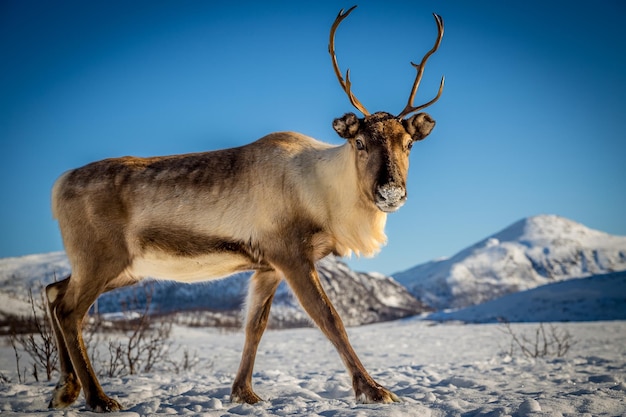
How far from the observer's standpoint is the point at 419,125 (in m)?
4.51

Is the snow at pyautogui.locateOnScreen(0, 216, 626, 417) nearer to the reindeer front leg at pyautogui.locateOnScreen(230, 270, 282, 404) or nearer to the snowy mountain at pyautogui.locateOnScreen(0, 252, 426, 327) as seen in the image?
the reindeer front leg at pyautogui.locateOnScreen(230, 270, 282, 404)

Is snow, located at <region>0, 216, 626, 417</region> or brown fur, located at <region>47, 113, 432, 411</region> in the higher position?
brown fur, located at <region>47, 113, 432, 411</region>

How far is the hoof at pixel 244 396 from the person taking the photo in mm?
4512

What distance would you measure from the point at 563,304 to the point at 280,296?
1647 inches

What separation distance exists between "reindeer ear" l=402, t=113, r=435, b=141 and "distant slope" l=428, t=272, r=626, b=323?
68.6 ft

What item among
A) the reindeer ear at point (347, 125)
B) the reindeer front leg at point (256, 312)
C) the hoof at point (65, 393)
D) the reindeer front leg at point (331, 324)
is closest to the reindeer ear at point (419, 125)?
the reindeer ear at point (347, 125)

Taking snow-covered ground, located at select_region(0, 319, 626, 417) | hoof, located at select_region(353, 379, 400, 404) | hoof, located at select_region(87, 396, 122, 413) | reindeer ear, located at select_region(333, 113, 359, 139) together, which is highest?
reindeer ear, located at select_region(333, 113, 359, 139)

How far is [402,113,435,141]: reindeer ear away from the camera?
4.48 meters

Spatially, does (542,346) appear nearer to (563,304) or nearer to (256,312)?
(256,312)

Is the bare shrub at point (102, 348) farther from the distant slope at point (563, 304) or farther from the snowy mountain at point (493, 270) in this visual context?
the snowy mountain at point (493, 270)

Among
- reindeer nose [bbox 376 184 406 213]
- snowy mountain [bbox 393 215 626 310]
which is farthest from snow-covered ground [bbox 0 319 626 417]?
snowy mountain [bbox 393 215 626 310]

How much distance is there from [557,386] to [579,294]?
78.5ft

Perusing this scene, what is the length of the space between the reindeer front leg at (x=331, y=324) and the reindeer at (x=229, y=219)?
0.04 ft

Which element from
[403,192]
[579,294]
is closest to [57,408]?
[403,192]
